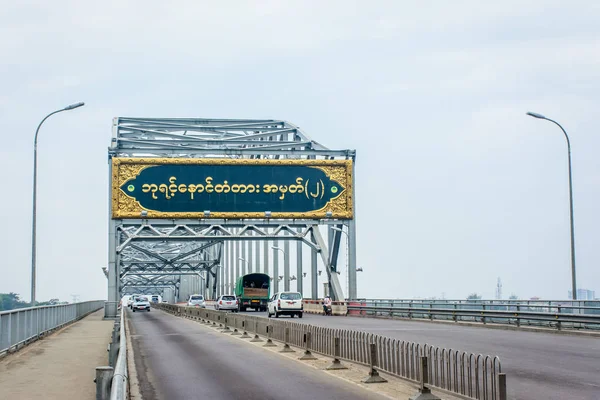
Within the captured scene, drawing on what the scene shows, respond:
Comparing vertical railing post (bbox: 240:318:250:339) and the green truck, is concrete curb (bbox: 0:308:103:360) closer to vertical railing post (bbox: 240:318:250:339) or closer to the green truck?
vertical railing post (bbox: 240:318:250:339)

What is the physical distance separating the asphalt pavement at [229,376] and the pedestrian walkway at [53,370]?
1.23 meters

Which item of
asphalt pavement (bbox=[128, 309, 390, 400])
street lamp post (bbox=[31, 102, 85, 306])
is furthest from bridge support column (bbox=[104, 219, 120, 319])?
asphalt pavement (bbox=[128, 309, 390, 400])

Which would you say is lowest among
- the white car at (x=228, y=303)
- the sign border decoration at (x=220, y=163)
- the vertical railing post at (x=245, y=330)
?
the white car at (x=228, y=303)

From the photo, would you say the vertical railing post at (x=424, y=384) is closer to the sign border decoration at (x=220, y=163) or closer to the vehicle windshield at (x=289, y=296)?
the vehicle windshield at (x=289, y=296)

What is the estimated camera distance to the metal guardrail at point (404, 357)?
1179cm

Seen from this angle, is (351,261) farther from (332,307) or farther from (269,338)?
(269,338)

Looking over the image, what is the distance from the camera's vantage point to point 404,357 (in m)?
14.8

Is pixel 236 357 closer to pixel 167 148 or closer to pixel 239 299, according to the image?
pixel 167 148

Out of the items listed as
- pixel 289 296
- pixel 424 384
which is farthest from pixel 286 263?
pixel 424 384

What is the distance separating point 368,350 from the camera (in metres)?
17.0

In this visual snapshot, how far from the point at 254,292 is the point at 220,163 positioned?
15886 millimetres

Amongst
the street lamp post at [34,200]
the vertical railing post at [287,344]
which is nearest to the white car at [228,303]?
the street lamp post at [34,200]

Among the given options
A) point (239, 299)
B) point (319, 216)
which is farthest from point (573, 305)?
point (239, 299)

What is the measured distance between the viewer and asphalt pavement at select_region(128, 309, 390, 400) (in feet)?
48.0
